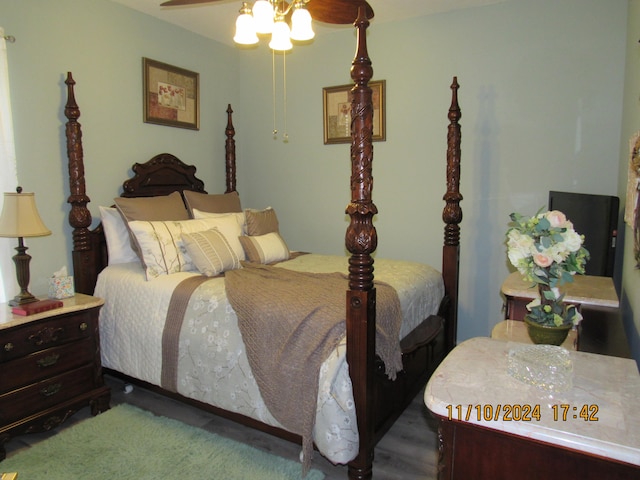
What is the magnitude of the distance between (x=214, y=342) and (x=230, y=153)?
93.4 inches

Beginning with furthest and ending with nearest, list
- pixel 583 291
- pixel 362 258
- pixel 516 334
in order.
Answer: pixel 583 291
pixel 362 258
pixel 516 334

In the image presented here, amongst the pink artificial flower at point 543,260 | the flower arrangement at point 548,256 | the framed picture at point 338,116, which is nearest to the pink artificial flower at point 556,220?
the flower arrangement at point 548,256

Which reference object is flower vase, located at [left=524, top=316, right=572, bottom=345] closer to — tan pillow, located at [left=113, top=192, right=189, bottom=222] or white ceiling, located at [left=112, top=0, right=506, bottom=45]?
tan pillow, located at [left=113, top=192, right=189, bottom=222]

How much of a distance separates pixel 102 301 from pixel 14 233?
605 mm

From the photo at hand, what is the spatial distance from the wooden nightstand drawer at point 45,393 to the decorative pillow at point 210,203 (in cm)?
141

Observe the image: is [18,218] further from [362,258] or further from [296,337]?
[362,258]

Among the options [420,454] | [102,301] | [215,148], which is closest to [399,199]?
[215,148]

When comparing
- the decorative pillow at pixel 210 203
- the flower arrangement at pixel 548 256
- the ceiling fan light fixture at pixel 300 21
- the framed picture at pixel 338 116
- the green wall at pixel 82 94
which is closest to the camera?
the flower arrangement at pixel 548 256

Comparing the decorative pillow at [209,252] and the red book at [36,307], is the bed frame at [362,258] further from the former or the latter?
the decorative pillow at [209,252]

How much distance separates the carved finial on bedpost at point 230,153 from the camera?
421 cm

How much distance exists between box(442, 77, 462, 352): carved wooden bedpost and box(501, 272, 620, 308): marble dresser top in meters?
0.85

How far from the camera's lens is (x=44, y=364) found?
2.39 metres

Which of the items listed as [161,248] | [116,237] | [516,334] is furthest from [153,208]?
[516,334]
